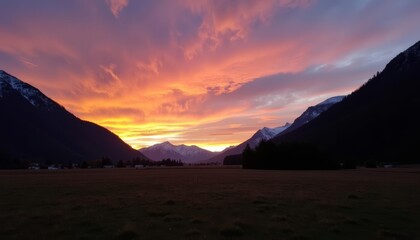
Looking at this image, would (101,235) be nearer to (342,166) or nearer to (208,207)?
(208,207)

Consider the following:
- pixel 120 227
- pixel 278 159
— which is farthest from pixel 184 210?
pixel 278 159

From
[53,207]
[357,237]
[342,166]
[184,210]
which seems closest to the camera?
[357,237]

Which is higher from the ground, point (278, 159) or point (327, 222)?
point (278, 159)

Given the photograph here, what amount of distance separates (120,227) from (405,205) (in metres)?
22.1

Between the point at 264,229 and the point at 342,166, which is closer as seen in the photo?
the point at 264,229

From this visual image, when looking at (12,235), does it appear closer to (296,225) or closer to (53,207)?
(53,207)

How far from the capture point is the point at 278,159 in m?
147

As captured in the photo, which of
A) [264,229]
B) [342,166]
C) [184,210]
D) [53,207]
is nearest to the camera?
[264,229]

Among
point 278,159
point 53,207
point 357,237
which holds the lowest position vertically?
point 357,237

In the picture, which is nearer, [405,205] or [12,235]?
[12,235]

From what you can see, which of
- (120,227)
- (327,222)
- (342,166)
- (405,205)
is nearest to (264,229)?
(327,222)

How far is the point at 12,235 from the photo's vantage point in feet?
51.2

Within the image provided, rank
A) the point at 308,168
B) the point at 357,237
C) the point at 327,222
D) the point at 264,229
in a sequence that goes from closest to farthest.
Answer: the point at 357,237 < the point at 264,229 < the point at 327,222 < the point at 308,168

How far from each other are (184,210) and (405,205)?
696 inches
